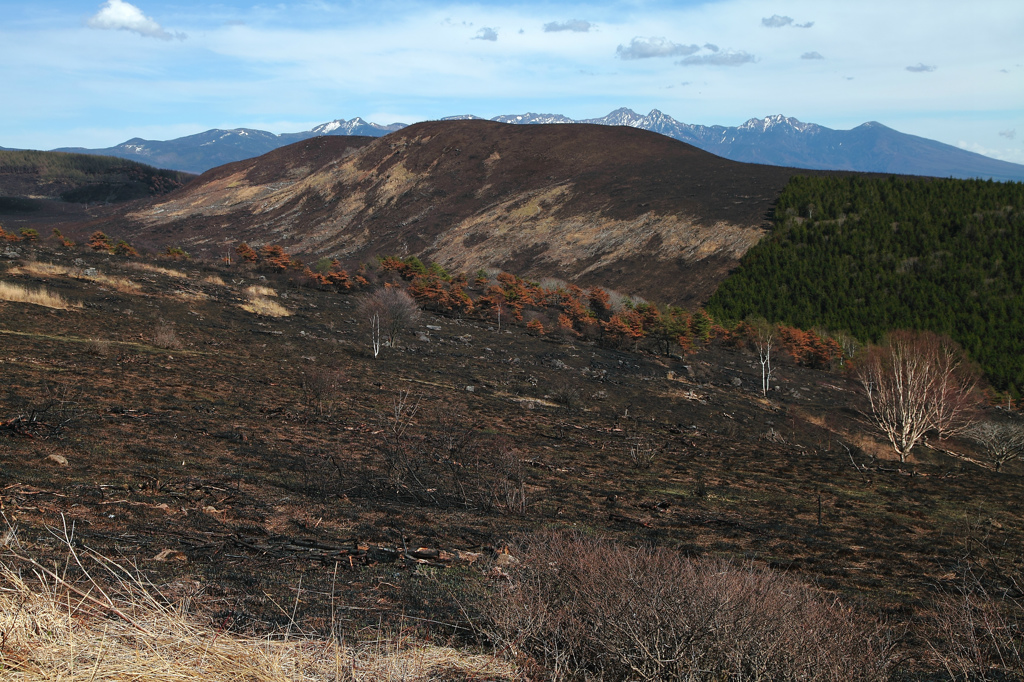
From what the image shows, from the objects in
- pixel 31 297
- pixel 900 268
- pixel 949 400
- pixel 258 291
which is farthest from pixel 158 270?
pixel 900 268

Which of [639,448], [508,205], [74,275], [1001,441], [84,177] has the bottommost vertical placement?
[1001,441]

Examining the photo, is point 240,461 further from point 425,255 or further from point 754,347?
point 425,255

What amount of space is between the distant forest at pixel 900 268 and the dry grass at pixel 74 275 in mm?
36318

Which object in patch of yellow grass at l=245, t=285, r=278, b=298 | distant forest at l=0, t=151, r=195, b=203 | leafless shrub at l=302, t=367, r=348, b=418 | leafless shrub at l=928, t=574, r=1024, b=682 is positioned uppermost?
distant forest at l=0, t=151, r=195, b=203

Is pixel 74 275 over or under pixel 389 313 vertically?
over

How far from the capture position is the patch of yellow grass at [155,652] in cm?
262

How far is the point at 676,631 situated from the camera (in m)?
3.40

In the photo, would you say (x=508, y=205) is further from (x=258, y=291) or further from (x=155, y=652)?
(x=155, y=652)

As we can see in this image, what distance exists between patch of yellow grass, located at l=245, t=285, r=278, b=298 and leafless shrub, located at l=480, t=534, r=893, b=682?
2630cm

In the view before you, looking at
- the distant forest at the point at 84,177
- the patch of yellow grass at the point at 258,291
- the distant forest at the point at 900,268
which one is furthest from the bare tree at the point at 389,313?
the distant forest at the point at 84,177

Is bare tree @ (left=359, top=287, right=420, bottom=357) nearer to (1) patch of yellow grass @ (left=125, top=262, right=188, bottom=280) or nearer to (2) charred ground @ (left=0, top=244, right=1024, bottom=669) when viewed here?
(2) charred ground @ (left=0, top=244, right=1024, bottom=669)

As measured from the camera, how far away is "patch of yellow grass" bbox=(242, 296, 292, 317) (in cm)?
2427

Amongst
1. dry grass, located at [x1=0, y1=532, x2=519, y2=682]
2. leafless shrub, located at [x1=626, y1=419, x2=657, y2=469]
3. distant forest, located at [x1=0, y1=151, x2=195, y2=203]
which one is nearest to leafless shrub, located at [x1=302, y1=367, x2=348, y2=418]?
leafless shrub, located at [x1=626, y1=419, x2=657, y2=469]

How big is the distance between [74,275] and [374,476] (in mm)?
20333
